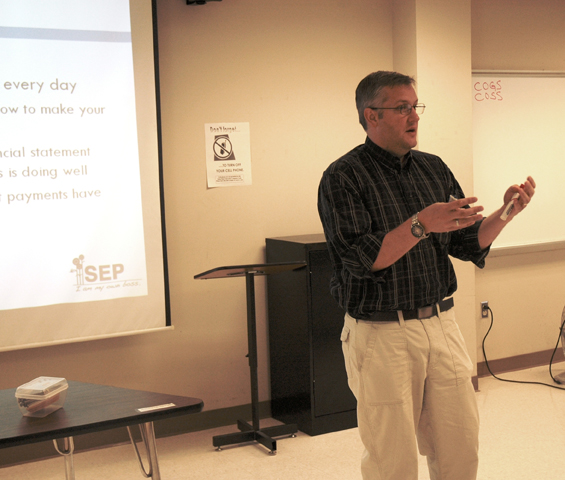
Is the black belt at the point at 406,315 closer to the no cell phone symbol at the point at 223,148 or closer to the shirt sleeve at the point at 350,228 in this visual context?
the shirt sleeve at the point at 350,228

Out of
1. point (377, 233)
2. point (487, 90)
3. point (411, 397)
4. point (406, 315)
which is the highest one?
point (487, 90)

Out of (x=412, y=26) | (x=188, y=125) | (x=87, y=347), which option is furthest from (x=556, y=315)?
(x=87, y=347)

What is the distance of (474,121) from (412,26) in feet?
2.69

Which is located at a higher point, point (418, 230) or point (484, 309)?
point (418, 230)

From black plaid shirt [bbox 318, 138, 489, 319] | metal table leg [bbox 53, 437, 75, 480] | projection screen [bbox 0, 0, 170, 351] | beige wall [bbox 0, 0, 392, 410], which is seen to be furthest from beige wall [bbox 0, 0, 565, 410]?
black plaid shirt [bbox 318, 138, 489, 319]

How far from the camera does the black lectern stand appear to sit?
305 centimetres

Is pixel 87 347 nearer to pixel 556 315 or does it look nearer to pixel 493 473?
Result: pixel 493 473

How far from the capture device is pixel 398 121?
191 cm

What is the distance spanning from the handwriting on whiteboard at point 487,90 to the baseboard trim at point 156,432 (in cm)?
246

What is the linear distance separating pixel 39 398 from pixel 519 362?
3.62 metres

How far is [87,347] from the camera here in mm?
3248

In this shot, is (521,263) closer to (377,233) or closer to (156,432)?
(156,432)

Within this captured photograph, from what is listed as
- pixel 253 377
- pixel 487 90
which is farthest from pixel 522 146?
pixel 253 377

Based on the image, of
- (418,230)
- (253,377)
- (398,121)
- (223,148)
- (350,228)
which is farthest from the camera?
(223,148)
